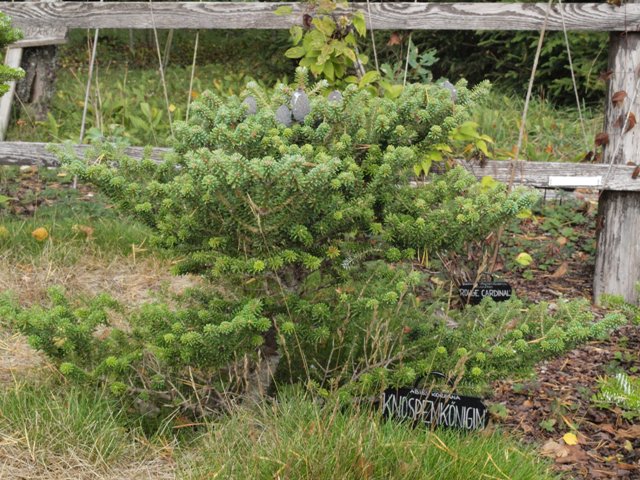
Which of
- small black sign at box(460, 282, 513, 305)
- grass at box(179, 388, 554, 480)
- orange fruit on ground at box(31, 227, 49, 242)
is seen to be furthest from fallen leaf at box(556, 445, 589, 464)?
orange fruit on ground at box(31, 227, 49, 242)

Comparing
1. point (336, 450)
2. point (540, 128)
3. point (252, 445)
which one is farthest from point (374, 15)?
point (540, 128)

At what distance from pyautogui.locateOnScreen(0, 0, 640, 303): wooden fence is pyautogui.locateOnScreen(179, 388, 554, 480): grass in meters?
2.11

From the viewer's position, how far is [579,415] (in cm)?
374

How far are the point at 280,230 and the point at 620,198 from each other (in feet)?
8.78

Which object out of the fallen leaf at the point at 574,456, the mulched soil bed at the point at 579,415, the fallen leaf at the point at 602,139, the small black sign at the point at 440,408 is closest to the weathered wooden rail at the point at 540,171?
the fallen leaf at the point at 602,139

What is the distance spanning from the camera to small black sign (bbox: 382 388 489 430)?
308 cm

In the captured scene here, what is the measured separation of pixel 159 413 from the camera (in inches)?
131

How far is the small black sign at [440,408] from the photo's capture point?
121 inches

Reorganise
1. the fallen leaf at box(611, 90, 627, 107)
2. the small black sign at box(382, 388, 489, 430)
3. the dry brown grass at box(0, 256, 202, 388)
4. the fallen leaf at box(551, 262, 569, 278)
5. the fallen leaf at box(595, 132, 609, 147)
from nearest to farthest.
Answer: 1. the small black sign at box(382, 388, 489, 430)
2. the dry brown grass at box(0, 256, 202, 388)
3. the fallen leaf at box(611, 90, 627, 107)
4. the fallen leaf at box(595, 132, 609, 147)
5. the fallen leaf at box(551, 262, 569, 278)

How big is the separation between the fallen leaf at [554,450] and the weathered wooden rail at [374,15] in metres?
2.39

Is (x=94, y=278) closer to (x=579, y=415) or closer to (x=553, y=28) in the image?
(x=579, y=415)

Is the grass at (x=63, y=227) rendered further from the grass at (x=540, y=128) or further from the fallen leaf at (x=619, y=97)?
the grass at (x=540, y=128)

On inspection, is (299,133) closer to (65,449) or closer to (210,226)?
(210,226)

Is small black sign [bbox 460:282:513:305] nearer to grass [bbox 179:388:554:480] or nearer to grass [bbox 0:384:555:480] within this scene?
grass [bbox 0:384:555:480]
